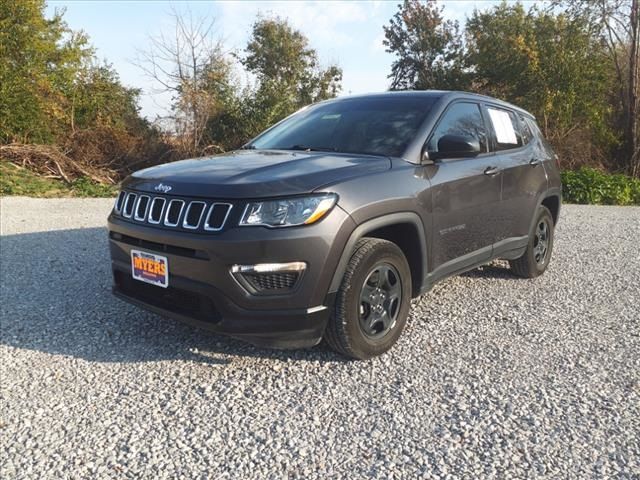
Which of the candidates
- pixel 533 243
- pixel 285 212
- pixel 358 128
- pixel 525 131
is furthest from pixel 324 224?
pixel 525 131

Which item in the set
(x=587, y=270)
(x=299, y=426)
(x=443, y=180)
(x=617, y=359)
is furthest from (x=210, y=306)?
(x=587, y=270)

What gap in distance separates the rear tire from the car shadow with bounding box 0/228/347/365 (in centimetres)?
260

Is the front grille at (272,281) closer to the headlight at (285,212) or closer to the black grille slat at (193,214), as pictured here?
the headlight at (285,212)

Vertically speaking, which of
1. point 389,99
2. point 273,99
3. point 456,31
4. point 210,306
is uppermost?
point 456,31

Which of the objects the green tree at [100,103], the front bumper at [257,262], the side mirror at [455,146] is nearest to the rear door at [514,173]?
the side mirror at [455,146]

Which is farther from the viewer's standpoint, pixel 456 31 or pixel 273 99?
pixel 456 31

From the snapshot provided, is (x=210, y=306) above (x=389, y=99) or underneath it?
underneath

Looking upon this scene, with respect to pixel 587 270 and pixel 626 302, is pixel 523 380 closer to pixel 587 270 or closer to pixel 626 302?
pixel 626 302

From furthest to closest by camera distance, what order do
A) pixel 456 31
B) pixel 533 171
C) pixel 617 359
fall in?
pixel 456 31
pixel 533 171
pixel 617 359

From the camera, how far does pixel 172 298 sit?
3.06 m

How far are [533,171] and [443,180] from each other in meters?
1.73

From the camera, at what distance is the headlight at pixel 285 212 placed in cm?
271

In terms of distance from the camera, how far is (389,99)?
405 centimetres

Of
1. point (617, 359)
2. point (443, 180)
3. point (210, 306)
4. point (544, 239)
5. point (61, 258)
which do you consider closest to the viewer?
point (210, 306)
